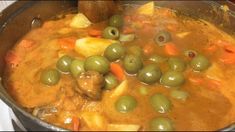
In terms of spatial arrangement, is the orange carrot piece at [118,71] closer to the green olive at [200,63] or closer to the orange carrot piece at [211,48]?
the green olive at [200,63]

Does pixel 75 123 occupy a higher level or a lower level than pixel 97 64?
lower

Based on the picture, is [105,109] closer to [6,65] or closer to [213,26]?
[6,65]

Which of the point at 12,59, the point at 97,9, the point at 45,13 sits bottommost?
the point at 12,59

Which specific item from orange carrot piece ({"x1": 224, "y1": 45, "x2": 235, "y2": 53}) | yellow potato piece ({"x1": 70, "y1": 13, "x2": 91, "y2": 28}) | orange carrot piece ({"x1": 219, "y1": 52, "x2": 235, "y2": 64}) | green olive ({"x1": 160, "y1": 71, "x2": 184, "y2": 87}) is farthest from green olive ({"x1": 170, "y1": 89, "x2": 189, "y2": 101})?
yellow potato piece ({"x1": 70, "y1": 13, "x2": 91, "y2": 28})

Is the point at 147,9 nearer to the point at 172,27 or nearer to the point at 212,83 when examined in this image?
the point at 172,27

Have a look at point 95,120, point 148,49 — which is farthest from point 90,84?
point 148,49
